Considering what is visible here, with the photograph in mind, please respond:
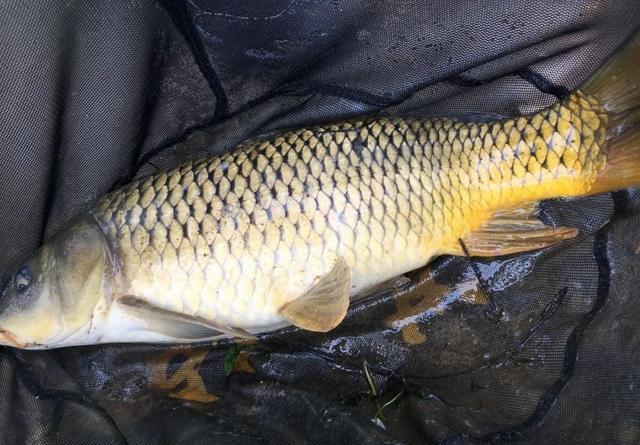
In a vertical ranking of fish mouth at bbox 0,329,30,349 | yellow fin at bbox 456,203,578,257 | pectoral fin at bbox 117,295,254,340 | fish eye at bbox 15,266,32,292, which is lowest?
yellow fin at bbox 456,203,578,257

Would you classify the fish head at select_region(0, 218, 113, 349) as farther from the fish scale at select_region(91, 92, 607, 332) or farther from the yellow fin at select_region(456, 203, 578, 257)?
the yellow fin at select_region(456, 203, 578, 257)

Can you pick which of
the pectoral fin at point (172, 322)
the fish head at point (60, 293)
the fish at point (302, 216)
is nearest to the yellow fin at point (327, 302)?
the fish at point (302, 216)

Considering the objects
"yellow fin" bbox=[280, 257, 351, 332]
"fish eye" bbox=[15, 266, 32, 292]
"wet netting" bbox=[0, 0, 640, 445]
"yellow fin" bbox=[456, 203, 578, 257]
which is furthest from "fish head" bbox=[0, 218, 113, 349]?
"yellow fin" bbox=[456, 203, 578, 257]

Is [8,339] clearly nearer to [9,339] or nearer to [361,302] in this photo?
[9,339]

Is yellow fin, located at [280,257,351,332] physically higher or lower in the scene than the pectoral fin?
lower

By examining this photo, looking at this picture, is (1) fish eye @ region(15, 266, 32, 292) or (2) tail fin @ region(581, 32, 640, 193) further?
(1) fish eye @ region(15, 266, 32, 292)

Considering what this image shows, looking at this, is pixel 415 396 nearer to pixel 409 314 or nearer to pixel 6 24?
pixel 409 314
